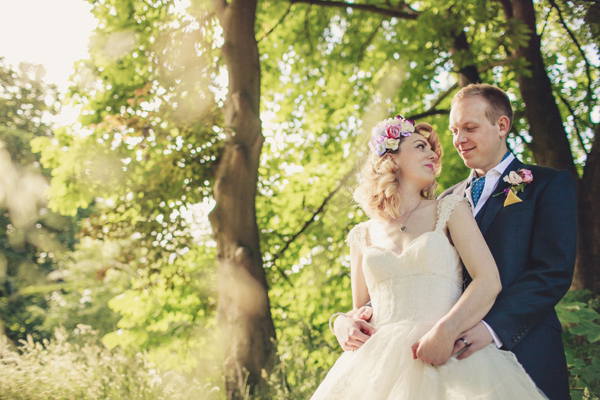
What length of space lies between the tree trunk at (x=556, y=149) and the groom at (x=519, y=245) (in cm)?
445

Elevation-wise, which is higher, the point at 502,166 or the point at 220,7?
the point at 220,7

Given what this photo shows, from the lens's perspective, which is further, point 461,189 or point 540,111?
point 540,111

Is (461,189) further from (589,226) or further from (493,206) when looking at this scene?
(589,226)

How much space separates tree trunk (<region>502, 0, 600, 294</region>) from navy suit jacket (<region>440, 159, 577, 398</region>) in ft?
15.7

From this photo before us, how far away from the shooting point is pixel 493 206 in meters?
2.87

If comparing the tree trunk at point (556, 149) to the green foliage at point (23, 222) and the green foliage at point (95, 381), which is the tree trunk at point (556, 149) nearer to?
the green foliage at point (95, 381)

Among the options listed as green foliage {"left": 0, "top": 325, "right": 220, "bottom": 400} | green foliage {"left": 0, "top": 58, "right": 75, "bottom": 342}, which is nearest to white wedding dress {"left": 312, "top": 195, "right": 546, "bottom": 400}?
green foliage {"left": 0, "top": 325, "right": 220, "bottom": 400}

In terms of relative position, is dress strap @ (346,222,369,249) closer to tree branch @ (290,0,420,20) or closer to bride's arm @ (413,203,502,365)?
bride's arm @ (413,203,502,365)

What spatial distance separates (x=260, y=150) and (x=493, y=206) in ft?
14.9

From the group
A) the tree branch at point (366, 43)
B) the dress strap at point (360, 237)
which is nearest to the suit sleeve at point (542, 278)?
the dress strap at point (360, 237)

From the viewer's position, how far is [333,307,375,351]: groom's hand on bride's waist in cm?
291

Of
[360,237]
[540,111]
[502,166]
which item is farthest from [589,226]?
[360,237]

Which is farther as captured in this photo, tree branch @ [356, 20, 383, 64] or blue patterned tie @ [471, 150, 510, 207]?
tree branch @ [356, 20, 383, 64]

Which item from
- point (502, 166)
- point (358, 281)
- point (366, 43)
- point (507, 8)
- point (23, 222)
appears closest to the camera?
point (502, 166)
